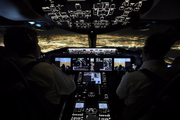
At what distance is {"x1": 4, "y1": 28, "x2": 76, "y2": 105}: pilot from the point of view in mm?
828

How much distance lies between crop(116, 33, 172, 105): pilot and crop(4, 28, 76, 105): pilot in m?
0.64

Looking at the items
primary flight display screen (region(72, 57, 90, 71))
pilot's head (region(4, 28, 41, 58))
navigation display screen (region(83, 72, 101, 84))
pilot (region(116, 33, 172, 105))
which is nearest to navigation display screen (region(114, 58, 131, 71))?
navigation display screen (region(83, 72, 101, 84))

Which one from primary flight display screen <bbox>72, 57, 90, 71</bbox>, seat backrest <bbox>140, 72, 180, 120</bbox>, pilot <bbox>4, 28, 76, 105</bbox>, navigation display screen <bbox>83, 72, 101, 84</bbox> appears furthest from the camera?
primary flight display screen <bbox>72, 57, 90, 71</bbox>

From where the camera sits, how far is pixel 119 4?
1726mm

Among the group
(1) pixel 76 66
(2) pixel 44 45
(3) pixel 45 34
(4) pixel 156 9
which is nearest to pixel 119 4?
(4) pixel 156 9

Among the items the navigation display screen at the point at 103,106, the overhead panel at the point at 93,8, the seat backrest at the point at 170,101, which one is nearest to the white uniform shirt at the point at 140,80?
the seat backrest at the point at 170,101

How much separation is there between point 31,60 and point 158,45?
3.93 ft

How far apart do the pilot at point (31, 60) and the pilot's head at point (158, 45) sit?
0.92 metres

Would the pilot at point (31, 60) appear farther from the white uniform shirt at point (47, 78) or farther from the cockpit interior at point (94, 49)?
the cockpit interior at point (94, 49)

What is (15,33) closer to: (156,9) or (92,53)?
(92,53)

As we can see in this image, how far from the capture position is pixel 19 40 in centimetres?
83

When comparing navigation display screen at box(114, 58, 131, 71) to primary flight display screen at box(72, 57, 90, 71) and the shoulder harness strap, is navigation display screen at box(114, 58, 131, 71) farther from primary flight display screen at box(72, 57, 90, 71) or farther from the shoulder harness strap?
the shoulder harness strap

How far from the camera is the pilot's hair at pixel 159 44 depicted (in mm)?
915

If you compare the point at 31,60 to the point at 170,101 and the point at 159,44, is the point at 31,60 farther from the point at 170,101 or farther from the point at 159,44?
the point at 159,44
